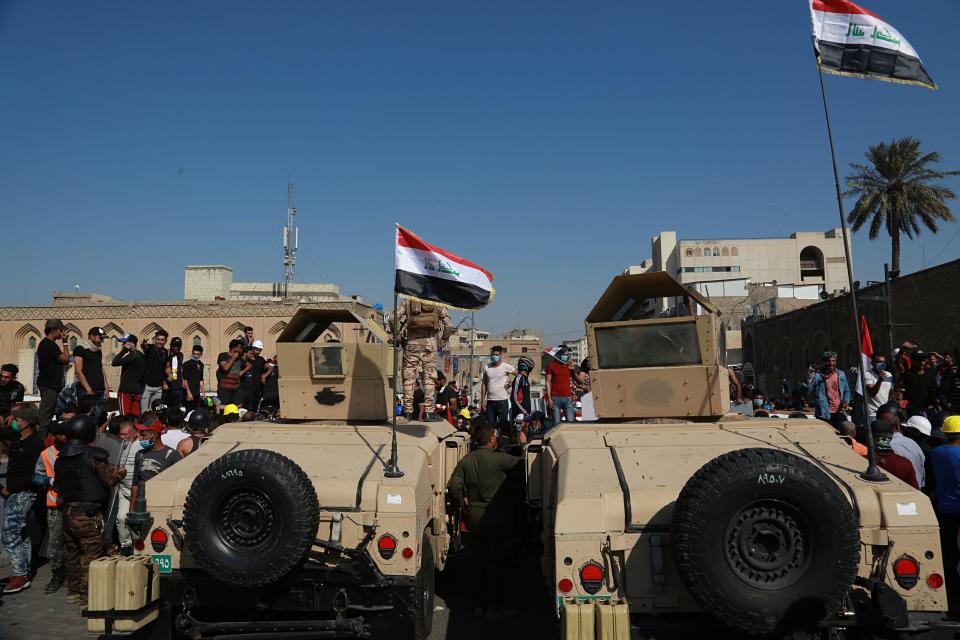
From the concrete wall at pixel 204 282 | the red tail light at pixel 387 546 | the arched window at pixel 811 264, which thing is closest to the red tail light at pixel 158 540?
the red tail light at pixel 387 546

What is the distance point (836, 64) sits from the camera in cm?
766

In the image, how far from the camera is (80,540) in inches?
309

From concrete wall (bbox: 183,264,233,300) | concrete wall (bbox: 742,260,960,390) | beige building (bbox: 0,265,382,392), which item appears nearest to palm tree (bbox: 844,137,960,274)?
concrete wall (bbox: 742,260,960,390)

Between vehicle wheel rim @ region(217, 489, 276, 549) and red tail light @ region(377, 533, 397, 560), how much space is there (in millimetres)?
816

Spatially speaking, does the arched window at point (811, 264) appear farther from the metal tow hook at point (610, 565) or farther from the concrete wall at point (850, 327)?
the metal tow hook at point (610, 565)

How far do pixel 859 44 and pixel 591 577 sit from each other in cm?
616

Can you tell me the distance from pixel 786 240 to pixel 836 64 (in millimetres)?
80849

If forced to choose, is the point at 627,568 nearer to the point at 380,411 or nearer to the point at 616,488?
the point at 616,488

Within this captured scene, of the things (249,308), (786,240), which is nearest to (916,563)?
(249,308)

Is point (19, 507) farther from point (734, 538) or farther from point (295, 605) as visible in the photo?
point (734, 538)

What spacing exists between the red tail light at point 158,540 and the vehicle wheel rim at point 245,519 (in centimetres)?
70

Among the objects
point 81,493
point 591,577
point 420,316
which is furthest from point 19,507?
point 591,577

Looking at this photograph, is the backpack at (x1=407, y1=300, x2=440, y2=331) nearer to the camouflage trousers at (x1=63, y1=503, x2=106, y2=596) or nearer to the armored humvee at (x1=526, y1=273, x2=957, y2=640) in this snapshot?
the camouflage trousers at (x1=63, y1=503, x2=106, y2=596)

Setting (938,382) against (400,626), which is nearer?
(400,626)
